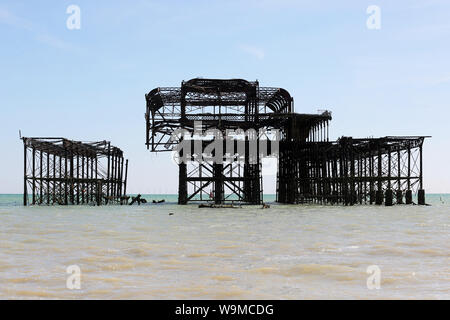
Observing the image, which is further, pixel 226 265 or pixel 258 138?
pixel 258 138

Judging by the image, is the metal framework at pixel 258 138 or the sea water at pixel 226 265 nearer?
the sea water at pixel 226 265

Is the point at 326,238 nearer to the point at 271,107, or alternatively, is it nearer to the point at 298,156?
the point at 298,156

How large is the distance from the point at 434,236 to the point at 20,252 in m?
15.7

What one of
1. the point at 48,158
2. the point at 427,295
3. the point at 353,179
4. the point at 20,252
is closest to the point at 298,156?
the point at 353,179

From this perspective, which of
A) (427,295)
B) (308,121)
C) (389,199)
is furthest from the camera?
(308,121)

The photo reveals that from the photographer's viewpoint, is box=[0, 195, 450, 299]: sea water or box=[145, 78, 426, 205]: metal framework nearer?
box=[0, 195, 450, 299]: sea water

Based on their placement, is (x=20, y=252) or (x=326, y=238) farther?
(x=326, y=238)

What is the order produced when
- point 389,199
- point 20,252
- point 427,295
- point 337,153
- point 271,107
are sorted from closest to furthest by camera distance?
1. point 427,295
2. point 20,252
3. point 389,199
4. point 337,153
5. point 271,107

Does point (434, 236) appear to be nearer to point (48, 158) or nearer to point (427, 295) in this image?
point (427, 295)

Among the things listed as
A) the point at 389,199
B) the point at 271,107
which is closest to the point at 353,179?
the point at 389,199

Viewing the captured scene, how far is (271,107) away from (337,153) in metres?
15.6

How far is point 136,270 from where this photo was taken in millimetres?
12781

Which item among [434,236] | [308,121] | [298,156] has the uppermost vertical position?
[308,121]

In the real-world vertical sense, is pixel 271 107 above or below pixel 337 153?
above
